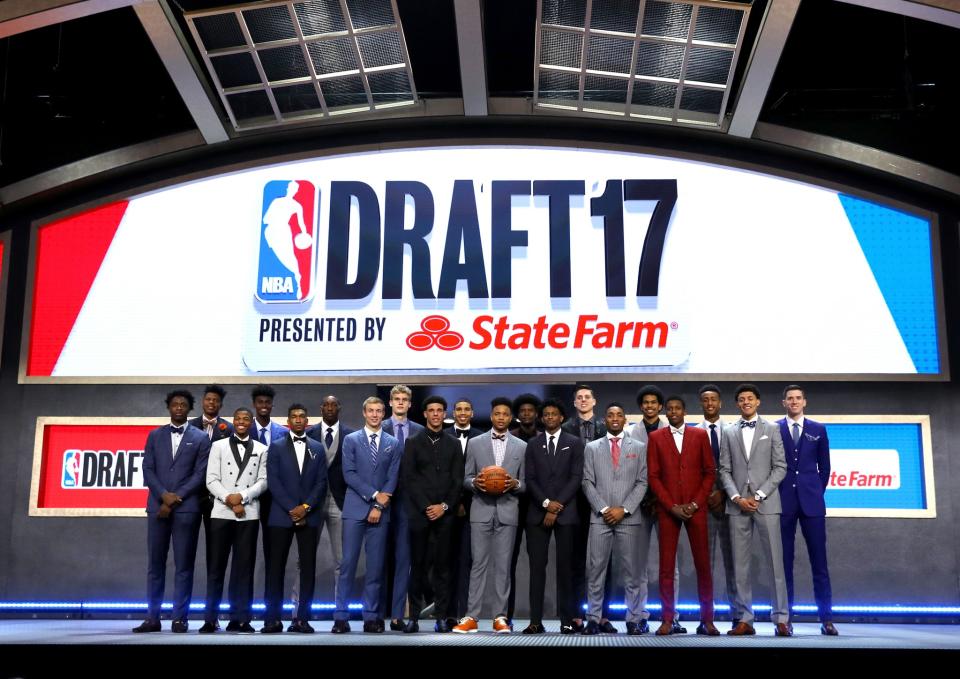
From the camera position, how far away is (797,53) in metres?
9.85

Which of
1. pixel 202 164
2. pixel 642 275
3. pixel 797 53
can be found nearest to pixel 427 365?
pixel 642 275

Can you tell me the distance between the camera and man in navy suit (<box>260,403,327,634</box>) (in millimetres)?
7434

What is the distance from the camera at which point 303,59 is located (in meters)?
9.86

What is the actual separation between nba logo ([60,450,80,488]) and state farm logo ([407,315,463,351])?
3811 mm

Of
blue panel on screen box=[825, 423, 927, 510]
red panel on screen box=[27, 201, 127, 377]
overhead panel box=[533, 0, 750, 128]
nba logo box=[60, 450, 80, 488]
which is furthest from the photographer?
red panel on screen box=[27, 201, 127, 377]

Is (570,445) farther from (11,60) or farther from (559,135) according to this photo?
(11,60)

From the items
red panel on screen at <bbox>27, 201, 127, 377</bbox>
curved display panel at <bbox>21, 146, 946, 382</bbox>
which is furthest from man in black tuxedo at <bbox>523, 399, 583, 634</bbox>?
red panel on screen at <bbox>27, 201, 127, 377</bbox>

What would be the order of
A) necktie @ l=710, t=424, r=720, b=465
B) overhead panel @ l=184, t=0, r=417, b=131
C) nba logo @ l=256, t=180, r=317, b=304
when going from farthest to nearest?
nba logo @ l=256, t=180, r=317, b=304 → overhead panel @ l=184, t=0, r=417, b=131 → necktie @ l=710, t=424, r=720, b=465

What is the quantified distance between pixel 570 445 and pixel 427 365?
10.1 ft

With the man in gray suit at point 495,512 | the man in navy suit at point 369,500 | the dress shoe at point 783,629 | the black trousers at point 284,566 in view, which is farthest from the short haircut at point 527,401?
the dress shoe at point 783,629

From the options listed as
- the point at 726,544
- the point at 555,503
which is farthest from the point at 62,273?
the point at 726,544

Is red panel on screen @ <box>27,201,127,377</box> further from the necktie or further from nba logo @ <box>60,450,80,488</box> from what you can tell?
the necktie

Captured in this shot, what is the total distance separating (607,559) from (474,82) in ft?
17.0

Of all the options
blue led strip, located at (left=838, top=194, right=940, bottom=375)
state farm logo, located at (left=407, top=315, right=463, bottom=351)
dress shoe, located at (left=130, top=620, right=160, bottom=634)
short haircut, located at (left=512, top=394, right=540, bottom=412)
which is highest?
blue led strip, located at (left=838, top=194, right=940, bottom=375)
